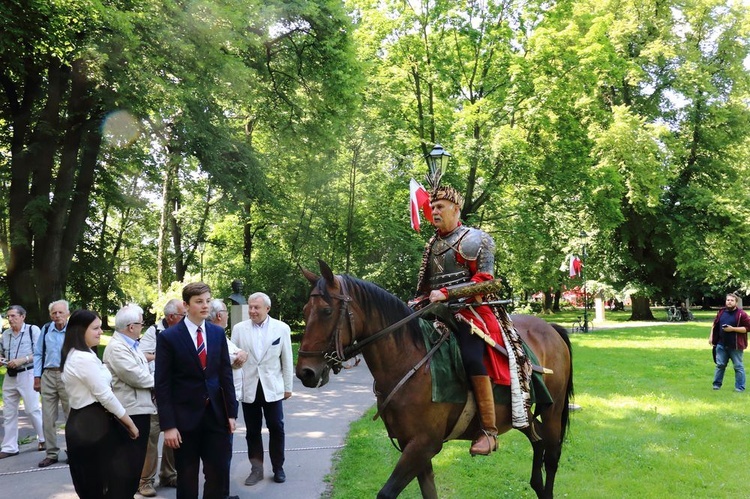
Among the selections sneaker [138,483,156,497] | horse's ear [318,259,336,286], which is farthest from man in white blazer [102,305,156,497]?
horse's ear [318,259,336,286]

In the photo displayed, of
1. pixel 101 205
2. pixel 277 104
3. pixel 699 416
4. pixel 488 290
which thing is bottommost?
pixel 699 416

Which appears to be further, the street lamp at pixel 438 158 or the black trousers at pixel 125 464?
the street lamp at pixel 438 158

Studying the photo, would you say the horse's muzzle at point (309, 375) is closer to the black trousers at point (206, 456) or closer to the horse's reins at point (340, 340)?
the horse's reins at point (340, 340)

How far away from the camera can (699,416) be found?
9.84 metres

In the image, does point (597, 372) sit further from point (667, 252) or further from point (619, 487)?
point (667, 252)

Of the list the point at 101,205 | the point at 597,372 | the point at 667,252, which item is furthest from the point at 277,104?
the point at 667,252

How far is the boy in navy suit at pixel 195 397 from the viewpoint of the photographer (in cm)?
455

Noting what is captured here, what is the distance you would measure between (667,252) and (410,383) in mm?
36689

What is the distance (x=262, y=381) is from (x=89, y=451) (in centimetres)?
242

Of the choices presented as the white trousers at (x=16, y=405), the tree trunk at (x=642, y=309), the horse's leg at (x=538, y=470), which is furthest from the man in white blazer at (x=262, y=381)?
the tree trunk at (x=642, y=309)

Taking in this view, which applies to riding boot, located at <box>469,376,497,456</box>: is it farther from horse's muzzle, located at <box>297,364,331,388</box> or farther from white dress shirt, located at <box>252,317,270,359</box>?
white dress shirt, located at <box>252,317,270,359</box>

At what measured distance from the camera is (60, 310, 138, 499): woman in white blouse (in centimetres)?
451

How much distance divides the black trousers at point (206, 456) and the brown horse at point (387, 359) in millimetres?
1030

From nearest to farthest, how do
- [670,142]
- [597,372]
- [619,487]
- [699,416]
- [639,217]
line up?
[619,487] → [699,416] → [597,372] → [670,142] → [639,217]
